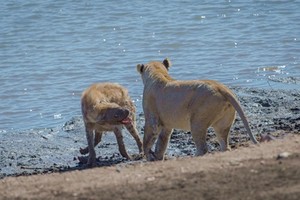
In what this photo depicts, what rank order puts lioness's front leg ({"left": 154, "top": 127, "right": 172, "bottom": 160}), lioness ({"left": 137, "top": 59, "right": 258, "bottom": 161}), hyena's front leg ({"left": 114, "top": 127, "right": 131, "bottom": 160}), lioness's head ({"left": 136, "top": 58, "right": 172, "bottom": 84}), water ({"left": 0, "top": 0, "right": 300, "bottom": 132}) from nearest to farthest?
lioness ({"left": 137, "top": 59, "right": 258, "bottom": 161})
lioness's front leg ({"left": 154, "top": 127, "right": 172, "bottom": 160})
lioness's head ({"left": 136, "top": 58, "right": 172, "bottom": 84})
hyena's front leg ({"left": 114, "top": 127, "right": 131, "bottom": 160})
water ({"left": 0, "top": 0, "right": 300, "bottom": 132})

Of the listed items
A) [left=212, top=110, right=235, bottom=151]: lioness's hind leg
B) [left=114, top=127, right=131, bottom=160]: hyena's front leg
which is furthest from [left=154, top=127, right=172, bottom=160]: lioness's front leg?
[left=114, top=127, right=131, bottom=160]: hyena's front leg

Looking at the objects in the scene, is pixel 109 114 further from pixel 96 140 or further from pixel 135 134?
pixel 96 140

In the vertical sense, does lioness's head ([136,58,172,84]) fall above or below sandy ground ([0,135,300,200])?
below

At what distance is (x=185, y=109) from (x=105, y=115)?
51.7 inches

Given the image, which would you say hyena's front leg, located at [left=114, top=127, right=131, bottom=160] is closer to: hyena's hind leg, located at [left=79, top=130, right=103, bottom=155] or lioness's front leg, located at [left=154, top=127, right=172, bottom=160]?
hyena's hind leg, located at [left=79, top=130, right=103, bottom=155]

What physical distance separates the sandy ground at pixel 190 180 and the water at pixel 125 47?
6.40 meters

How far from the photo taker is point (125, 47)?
72.1 ft

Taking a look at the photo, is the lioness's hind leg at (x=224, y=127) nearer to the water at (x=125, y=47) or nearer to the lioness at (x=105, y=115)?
the lioness at (x=105, y=115)

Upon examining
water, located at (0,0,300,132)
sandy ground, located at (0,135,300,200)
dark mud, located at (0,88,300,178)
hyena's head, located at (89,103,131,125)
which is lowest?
water, located at (0,0,300,132)

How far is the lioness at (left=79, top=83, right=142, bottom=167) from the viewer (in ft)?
40.7

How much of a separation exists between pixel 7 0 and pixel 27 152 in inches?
639

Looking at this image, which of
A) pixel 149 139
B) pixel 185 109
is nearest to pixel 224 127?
pixel 185 109

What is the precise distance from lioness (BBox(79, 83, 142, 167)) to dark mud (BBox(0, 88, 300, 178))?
220mm

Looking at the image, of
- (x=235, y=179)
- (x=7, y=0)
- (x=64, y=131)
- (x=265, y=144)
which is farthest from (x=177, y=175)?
(x=7, y=0)
